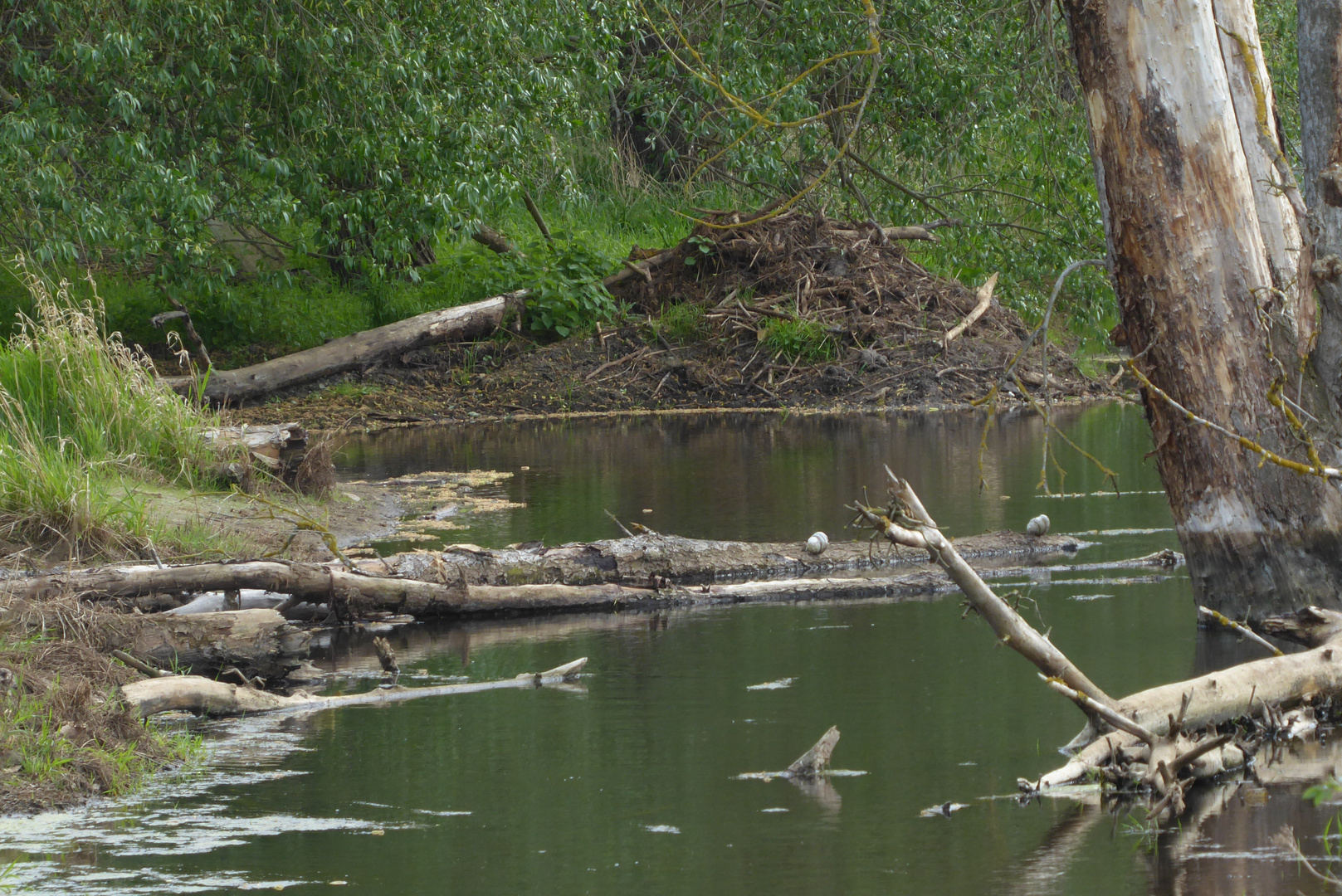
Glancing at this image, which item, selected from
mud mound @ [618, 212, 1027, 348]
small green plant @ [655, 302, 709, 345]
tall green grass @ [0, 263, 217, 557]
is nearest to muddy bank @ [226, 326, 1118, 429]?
small green plant @ [655, 302, 709, 345]

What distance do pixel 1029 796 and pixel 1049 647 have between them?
1.89ft

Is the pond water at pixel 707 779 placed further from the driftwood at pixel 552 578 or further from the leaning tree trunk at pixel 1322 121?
the leaning tree trunk at pixel 1322 121

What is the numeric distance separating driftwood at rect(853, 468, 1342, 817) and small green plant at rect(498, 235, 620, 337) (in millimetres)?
17749

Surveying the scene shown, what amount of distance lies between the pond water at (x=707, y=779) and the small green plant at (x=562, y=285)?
13.7 metres

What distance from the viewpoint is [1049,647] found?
5.79 meters

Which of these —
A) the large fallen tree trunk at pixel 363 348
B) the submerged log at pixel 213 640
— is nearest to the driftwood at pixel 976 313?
the large fallen tree trunk at pixel 363 348

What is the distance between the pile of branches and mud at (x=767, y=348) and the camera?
22.3 metres

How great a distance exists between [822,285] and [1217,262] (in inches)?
602

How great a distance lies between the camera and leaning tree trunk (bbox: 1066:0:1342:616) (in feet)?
26.3

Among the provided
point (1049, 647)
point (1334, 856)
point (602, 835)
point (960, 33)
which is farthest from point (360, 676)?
point (960, 33)

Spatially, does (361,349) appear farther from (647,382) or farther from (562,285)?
(647,382)

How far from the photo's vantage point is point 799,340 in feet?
73.8

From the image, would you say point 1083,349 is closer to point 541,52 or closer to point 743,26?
point 743,26

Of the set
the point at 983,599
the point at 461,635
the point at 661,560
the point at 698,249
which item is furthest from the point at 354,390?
the point at 983,599
